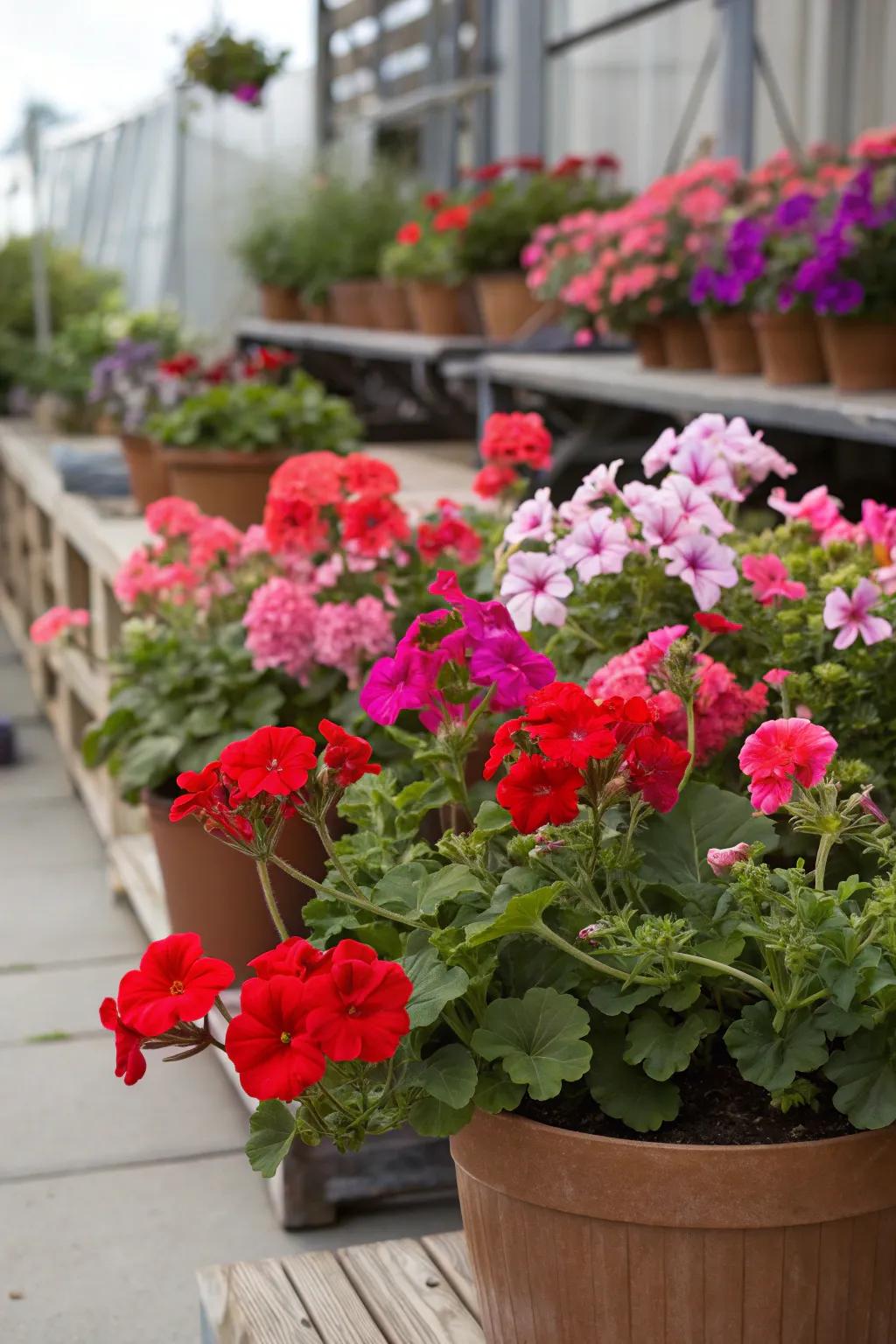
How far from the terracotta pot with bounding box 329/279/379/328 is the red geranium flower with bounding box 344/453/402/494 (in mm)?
3054

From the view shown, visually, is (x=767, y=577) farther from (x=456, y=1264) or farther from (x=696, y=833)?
(x=456, y=1264)

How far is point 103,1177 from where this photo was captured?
7.11 ft

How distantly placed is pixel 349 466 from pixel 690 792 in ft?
3.09

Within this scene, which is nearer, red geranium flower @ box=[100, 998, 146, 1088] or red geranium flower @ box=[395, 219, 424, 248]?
red geranium flower @ box=[100, 998, 146, 1088]

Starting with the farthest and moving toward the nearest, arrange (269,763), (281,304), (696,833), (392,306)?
1. (281,304)
2. (392,306)
3. (696,833)
4. (269,763)

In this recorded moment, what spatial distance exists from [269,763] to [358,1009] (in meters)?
0.19

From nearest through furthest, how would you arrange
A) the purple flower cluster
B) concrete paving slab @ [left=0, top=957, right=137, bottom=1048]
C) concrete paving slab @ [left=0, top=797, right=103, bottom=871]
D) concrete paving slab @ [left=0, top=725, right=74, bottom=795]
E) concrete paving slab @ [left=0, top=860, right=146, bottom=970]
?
the purple flower cluster
concrete paving slab @ [left=0, top=957, right=137, bottom=1048]
concrete paving slab @ [left=0, top=860, right=146, bottom=970]
concrete paving slab @ [left=0, top=797, right=103, bottom=871]
concrete paving slab @ [left=0, top=725, right=74, bottom=795]

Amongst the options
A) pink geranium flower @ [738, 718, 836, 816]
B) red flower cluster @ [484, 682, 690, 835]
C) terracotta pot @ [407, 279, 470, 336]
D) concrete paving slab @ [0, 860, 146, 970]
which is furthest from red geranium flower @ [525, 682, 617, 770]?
terracotta pot @ [407, 279, 470, 336]

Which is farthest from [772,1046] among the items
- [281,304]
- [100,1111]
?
[281,304]

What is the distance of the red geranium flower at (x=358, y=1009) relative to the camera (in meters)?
0.93

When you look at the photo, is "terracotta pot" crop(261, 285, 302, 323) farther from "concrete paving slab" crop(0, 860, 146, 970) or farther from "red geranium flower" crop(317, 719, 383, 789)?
"red geranium flower" crop(317, 719, 383, 789)

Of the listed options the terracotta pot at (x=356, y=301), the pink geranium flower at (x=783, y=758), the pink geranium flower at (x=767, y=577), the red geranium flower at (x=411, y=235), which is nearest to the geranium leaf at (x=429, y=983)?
the pink geranium flower at (x=783, y=758)

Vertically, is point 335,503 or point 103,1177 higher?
point 335,503

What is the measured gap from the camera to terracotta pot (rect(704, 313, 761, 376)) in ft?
10.2
